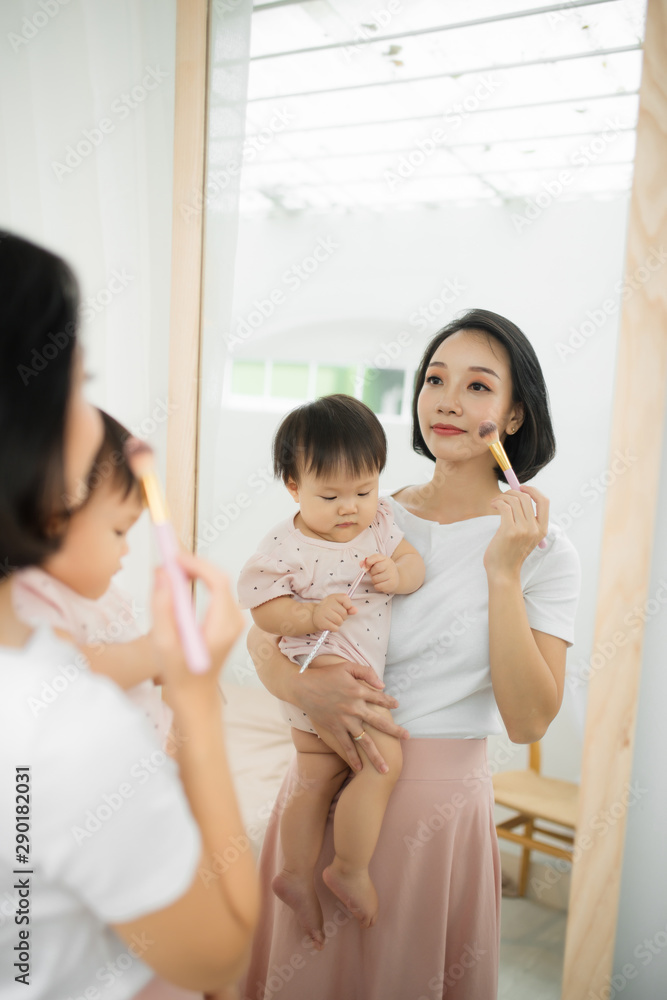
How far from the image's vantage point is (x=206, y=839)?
0.58 metres

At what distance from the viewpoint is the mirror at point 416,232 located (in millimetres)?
1054

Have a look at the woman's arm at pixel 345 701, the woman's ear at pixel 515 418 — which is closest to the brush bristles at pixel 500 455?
the woman's ear at pixel 515 418

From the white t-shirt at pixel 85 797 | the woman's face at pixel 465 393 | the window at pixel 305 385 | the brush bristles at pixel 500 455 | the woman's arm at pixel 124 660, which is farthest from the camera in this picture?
the window at pixel 305 385

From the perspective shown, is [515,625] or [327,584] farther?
[327,584]

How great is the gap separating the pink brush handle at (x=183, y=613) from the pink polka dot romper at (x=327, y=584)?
1.74 feet

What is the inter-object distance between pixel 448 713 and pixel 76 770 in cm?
69

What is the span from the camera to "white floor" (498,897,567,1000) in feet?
→ 3.61

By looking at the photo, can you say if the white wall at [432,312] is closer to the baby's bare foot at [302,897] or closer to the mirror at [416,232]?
the mirror at [416,232]

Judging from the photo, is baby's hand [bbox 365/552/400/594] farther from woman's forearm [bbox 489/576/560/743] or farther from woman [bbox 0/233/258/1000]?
woman [bbox 0/233/258/1000]

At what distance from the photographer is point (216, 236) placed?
Answer: 118 centimetres

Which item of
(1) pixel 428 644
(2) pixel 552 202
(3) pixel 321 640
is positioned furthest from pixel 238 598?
(2) pixel 552 202

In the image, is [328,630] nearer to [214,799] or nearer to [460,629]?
[460,629]

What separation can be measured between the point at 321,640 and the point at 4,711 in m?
0.55


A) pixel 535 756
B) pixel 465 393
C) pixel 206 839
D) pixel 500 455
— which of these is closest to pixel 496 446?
pixel 500 455
